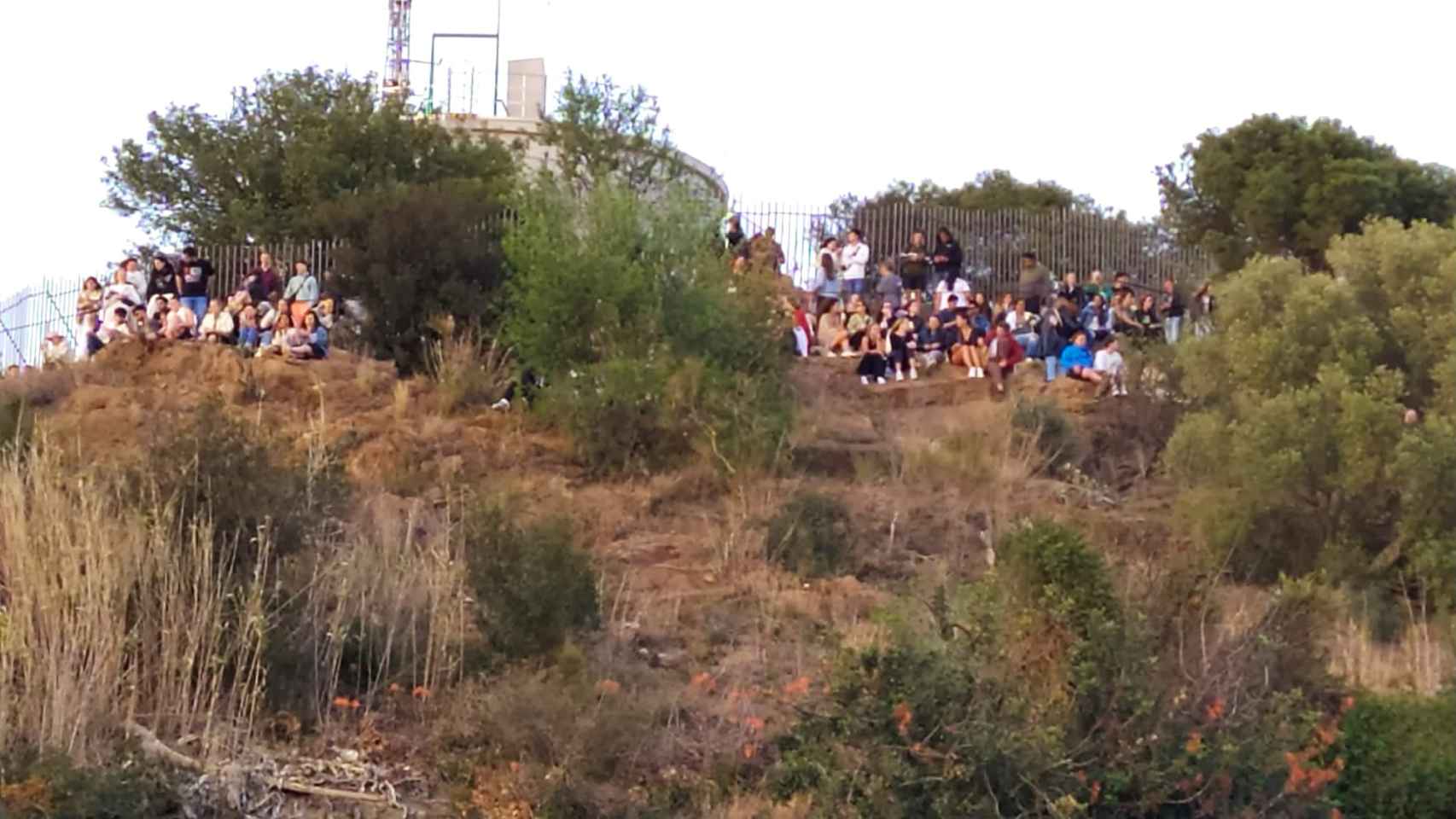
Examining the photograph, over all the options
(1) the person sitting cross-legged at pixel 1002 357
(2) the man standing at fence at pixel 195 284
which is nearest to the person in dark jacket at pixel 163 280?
(2) the man standing at fence at pixel 195 284

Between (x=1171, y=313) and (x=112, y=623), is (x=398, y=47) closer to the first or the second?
(x=1171, y=313)

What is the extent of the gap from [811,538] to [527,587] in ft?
17.2

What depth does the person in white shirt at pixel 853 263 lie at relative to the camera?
2773cm

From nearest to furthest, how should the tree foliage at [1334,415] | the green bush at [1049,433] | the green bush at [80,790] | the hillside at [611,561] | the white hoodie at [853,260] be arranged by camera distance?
the green bush at [80,790] < the hillside at [611,561] < the tree foliage at [1334,415] < the green bush at [1049,433] < the white hoodie at [853,260]

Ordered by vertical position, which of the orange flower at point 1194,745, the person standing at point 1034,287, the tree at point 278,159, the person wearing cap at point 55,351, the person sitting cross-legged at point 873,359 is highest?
the tree at point 278,159

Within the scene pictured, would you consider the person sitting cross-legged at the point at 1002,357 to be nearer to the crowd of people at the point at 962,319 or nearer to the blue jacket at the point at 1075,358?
the crowd of people at the point at 962,319

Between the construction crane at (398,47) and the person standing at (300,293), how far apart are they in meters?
12.1

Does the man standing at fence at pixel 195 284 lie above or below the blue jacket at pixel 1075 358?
above

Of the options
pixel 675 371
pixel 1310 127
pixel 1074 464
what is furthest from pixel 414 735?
pixel 1310 127

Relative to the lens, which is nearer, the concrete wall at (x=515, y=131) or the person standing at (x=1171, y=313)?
the person standing at (x=1171, y=313)

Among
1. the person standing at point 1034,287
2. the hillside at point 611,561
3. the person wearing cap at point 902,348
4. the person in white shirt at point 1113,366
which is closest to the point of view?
the hillside at point 611,561

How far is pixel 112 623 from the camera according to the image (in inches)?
463

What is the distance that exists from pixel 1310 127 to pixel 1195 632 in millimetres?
33873

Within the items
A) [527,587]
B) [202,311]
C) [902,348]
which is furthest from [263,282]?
[527,587]
